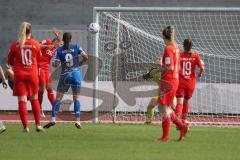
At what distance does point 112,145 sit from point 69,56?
194 inches

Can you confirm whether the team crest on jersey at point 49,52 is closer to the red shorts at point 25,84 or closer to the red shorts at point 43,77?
the red shorts at point 43,77

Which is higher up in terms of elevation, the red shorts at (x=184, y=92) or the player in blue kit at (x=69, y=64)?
the player in blue kit at (x=69, y=64)

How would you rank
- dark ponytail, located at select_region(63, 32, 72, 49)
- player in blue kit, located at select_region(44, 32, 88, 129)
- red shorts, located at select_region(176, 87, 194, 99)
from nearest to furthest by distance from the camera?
red shorts, located at select_region(176, 87, 194, 99)
dark ponytail, located at select_region(63, 32, 72, 49)
player in blue kit, located at select_region(44, 32, 88, 129)

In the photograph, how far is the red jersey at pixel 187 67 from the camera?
1775cm

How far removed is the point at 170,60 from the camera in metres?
14.2

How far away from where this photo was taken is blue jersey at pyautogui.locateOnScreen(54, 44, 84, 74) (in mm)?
18250

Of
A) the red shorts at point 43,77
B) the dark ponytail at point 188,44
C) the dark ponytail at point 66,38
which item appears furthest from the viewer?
the red shorts at point 43,77

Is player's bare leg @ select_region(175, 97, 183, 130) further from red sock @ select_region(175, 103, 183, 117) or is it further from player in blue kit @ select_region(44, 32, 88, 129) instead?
player in blue kit @ select_region(44, 32, 88, 129)

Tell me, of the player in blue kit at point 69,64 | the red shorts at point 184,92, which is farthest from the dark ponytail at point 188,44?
the player in blue kit at point 69,64

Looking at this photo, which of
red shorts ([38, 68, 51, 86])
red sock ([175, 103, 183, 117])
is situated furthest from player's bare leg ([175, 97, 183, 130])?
red shorts ([38, 68, 51, 86])

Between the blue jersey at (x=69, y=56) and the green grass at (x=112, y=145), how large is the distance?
1495 millimetres

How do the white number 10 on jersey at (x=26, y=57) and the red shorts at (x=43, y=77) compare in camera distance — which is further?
the red shorts at (x=43, y=77)

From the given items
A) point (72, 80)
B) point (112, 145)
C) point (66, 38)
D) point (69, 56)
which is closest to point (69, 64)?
point (69, 56)

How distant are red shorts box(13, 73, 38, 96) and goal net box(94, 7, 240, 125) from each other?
20.5 feet
